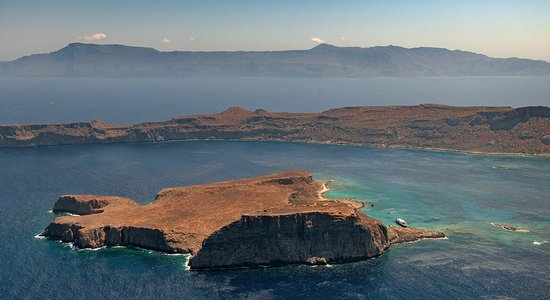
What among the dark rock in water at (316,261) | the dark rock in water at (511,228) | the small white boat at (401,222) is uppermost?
the small white boat at (401,222)

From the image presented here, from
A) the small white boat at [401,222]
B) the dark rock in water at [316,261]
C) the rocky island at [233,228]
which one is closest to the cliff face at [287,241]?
the rocky island at [233,228]

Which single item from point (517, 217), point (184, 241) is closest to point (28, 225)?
point (184, 241)

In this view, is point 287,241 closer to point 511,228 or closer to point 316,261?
point 316,261

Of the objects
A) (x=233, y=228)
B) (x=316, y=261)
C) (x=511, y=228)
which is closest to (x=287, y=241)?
(x=316, y=261)

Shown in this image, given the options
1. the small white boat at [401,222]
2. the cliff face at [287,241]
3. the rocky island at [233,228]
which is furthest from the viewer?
the small white boat at [401,222]

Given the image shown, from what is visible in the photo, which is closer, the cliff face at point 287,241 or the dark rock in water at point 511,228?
the cliff face at point 287,241

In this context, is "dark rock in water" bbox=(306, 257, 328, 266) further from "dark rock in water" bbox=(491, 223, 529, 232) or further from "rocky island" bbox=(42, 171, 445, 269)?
"dark rock in water" bbox=(491, 223, 529, 232)

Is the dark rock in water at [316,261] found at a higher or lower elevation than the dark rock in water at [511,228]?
lower

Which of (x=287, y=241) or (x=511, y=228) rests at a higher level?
(x=287, y=241)

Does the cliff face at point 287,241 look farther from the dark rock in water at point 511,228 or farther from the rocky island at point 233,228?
the dark rock in water at point 511,228

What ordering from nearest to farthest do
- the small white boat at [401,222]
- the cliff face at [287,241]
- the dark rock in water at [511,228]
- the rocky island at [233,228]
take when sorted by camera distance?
1. the cliff face at [287,241]
2. the rocky island at [233,228]
3. the dark rock in water at [511,228]
4. the small white boat at [401,222]
